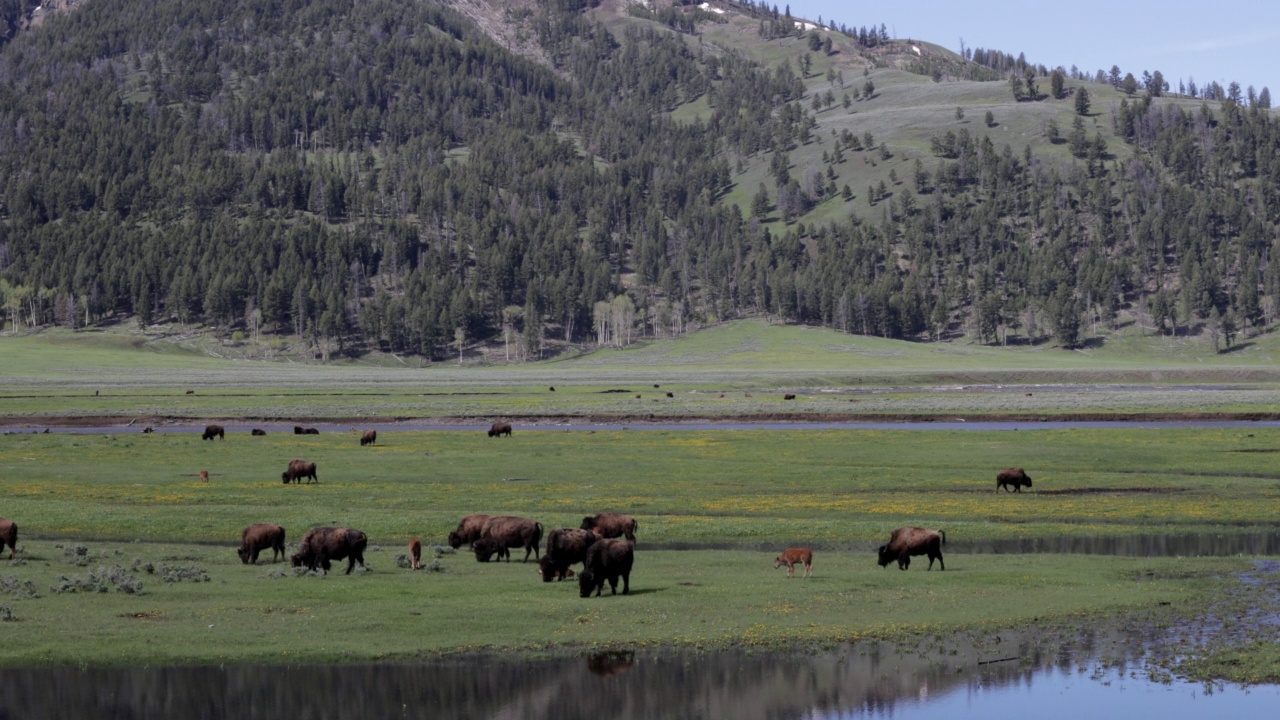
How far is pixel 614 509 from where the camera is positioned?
43656mm

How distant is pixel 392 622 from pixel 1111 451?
47.3m

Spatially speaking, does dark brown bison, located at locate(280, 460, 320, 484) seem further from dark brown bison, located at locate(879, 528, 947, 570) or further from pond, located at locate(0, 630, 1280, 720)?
pond, located at locate(0, 630, 1280, 720)

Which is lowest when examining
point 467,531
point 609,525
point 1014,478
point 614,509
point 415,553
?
point 614,509

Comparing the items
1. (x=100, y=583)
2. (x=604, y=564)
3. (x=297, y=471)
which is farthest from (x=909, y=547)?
(x=297, y=471)

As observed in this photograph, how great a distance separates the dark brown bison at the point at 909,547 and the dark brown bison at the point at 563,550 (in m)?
7.62

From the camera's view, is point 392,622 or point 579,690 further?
point 392,622

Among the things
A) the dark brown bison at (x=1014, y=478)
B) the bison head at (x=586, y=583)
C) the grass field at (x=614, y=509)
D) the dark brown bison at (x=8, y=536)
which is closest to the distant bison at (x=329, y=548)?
the grass field at (x=614, y=509)

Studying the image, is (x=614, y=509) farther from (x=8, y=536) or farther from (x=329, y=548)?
(x=8, y=536)

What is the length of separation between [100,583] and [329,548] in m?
5.00

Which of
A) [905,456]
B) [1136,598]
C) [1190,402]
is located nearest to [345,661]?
[1136,598]

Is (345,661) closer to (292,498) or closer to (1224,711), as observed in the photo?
(1224,711)

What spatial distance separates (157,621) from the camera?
2456 centimetres

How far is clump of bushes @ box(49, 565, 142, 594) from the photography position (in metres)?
27.4

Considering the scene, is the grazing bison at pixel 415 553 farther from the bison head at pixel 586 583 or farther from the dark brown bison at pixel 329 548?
the bison head at pixel 586 583
